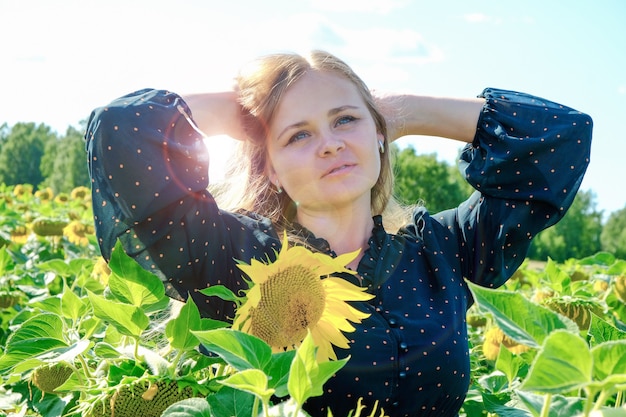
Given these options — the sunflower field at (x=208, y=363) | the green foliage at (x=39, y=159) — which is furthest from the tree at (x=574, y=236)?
the sunflower field at (x=208, y=363)

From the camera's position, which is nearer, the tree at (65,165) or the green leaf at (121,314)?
the green leaf at (121,314)

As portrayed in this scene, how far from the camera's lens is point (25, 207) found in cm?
492

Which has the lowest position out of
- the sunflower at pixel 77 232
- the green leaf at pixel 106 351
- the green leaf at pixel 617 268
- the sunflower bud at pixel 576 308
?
the sunflower at pixel 77 232

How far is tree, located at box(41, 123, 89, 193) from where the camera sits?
34938 mm

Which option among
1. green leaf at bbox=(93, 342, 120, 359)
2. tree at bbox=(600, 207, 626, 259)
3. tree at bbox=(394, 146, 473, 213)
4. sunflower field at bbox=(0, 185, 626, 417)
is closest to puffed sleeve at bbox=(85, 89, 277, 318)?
sunflower field at bbox=(0, 185, 626, 417)

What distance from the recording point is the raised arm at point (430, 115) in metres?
1.74

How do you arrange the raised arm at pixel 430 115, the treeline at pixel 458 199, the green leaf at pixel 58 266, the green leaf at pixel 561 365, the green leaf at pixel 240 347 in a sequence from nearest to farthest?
the green leaf at pixel 561 365 → the green leaf at pixel 240 347 → the raised arm at pixel 430 115 → the green leaf at pixel 58 266 → the treeline at pixel 458 199

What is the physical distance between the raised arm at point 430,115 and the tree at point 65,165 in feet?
103

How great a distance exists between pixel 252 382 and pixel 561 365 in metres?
0.19

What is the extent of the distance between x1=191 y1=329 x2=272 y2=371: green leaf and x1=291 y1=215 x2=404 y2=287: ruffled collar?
931 mm

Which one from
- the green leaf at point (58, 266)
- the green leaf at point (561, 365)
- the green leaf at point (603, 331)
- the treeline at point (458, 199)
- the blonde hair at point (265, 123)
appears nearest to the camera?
the green leaf at point (561, 365)

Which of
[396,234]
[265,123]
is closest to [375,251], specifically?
[396,234]

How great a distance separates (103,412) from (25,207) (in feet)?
15.2

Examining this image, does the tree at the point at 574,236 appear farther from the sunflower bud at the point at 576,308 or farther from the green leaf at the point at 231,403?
the green leaf at the point at 231,403
